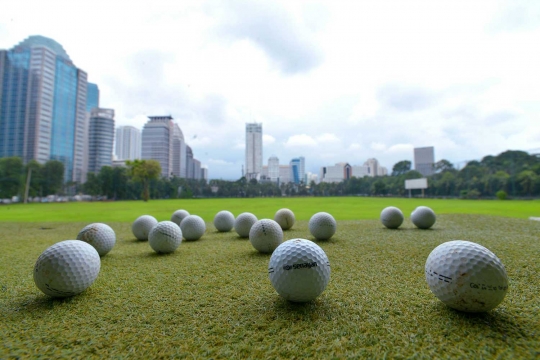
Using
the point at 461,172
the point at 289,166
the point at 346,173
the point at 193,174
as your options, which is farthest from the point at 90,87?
the point at 461,172

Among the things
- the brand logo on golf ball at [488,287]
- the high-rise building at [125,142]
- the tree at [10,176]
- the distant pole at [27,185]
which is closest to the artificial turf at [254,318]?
the brand logo on golf ball at [488,287]

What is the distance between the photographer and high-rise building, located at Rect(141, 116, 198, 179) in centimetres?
12400

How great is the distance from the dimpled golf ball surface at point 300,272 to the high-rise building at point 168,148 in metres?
121

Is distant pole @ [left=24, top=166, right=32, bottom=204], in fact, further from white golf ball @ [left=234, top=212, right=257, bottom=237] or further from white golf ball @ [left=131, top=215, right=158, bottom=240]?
white golf ball @ [left=234, top=212, right=257, bottom=237]

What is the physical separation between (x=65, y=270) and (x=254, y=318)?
2.70m

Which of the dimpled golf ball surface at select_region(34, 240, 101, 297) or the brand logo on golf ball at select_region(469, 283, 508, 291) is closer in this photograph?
the brand logo on golf ball at select_region(469, 283, 508, 291)

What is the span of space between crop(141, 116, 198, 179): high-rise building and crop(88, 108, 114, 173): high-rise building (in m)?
16.5

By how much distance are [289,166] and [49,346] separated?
6251 inches

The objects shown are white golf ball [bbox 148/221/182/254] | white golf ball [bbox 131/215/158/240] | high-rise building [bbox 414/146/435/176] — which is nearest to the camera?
white golf ball [bbox 148/221/182/254]

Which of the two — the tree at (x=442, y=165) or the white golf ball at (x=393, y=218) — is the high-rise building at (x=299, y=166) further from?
the white golf ball at (x=393, y=218)

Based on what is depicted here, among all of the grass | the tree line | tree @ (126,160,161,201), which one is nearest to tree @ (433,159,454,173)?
the tree line

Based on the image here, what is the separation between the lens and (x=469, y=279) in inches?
110

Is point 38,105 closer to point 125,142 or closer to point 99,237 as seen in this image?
point 125,142

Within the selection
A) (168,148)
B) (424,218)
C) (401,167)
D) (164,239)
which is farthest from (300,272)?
(168,148)
